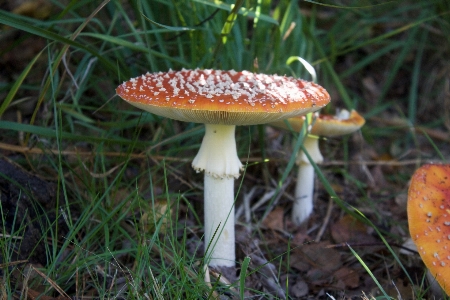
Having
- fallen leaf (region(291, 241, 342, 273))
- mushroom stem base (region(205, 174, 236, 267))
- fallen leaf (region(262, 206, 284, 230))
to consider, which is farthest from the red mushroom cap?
fallen leaf (region(262, 206, 284, 230))

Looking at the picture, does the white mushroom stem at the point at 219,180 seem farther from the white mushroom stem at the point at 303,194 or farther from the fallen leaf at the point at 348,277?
the white mushroom stem at the point at 303,194

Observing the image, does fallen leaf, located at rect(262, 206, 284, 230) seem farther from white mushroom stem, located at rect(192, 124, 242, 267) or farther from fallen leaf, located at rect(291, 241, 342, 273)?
white mushroom stem, located at rect(192, 124, 242, 267)

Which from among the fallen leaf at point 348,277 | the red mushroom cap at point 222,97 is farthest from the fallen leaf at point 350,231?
the red mushroom cap at point 222,97

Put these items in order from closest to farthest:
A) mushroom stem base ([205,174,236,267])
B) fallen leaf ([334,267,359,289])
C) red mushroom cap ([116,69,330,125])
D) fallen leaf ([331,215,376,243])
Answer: red mushroom cap ([116,69,330,125]), mushroom stem base ([205,174,236,267]), fallen leaf ([334,267,359,289]), fallen leaf ([331,215,376,243])

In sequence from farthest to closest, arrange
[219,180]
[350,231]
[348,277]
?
[350,231]
[348,277]
[219,180]

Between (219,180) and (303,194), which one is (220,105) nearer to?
(219,180)

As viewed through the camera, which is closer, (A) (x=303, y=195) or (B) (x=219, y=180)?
(B) (x=219, y=180)

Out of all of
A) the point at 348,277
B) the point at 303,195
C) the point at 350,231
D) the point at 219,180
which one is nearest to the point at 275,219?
the point at 303,195
